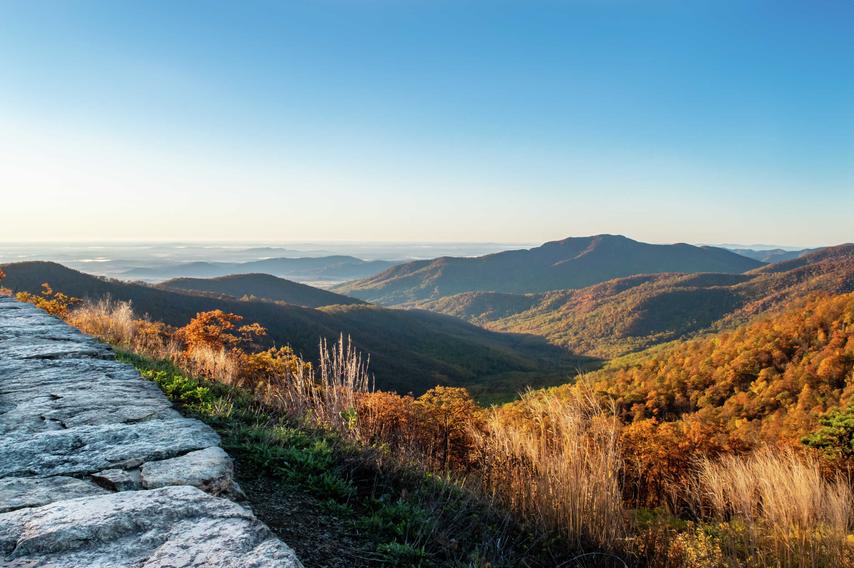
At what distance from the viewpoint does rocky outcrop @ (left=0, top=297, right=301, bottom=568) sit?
4.65 feet

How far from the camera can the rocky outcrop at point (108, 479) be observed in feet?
4.65

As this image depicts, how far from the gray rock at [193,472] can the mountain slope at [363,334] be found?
48672 mm

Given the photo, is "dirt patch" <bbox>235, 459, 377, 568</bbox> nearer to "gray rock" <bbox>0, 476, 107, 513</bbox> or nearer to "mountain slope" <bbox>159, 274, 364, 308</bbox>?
"gray rock" <bbox>0, 476, 107, 513</bbox>

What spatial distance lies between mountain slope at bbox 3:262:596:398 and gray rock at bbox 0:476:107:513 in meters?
48.9

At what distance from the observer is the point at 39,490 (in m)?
1.95

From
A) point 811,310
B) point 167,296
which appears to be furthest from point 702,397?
point 167,296

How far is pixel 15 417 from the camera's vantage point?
2.80 meters

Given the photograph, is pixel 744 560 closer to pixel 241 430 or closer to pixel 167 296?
pixel 241 430

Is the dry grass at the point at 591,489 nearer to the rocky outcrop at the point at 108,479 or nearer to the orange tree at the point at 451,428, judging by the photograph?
the orange tree at the point at 451,428

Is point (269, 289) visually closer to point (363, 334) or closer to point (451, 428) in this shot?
point (363, 334)

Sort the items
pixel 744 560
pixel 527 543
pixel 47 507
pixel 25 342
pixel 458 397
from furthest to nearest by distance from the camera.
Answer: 1. pixel 458 397
2. pixel 25 342
3. pixel 527 543
4. pixel 744 560
5. pixel 47 507

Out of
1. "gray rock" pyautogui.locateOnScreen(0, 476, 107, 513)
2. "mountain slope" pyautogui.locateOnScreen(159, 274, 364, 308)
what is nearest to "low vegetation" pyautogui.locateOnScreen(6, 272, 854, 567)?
"gray rock" pyautogui.locateOnScreen(0, 476, 107, 513)

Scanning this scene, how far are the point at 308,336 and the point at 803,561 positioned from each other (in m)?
66.9

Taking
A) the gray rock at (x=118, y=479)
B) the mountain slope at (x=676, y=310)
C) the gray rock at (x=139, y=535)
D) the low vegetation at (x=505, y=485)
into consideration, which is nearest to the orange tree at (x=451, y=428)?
the low vegetation at (x=505, y=485)
